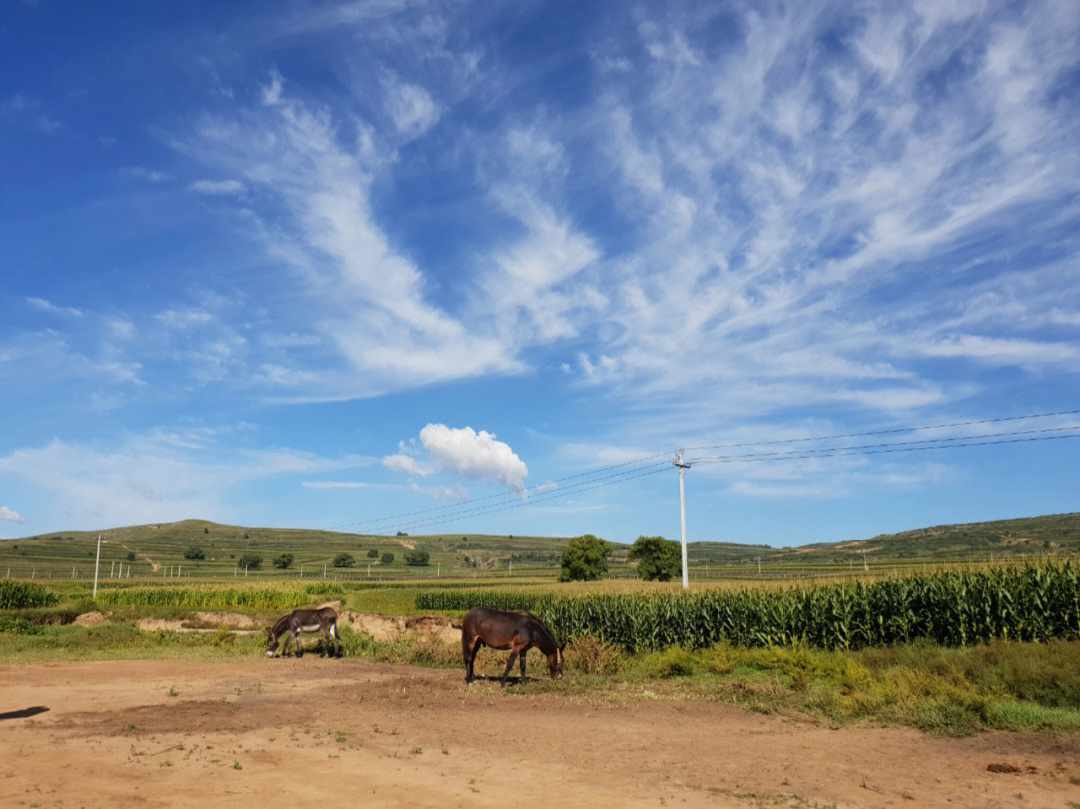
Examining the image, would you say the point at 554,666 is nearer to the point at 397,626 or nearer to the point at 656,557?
the point at 397,626

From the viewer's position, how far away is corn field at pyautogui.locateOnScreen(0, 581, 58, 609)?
1913 inches

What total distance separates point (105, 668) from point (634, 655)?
61.5 feet

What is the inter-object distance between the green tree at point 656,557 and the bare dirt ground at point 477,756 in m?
71.5

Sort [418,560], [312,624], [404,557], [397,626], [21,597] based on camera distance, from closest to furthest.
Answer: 1. [312,624]
2. [397,626]
3. [21,597]
4. [418,560]
5. [404,557]

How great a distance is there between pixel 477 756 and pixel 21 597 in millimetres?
52268

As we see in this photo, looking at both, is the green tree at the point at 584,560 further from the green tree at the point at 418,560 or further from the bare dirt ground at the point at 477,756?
the green tree at the point at 418,560

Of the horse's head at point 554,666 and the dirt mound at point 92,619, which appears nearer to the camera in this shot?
the horse's head at point 554,666

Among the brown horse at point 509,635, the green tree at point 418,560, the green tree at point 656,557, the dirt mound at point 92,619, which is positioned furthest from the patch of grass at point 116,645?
the green tree at point 418,560

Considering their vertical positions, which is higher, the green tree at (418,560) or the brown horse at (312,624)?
the brown horse at (312,624)

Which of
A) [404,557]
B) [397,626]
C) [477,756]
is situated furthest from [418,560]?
[477,756]

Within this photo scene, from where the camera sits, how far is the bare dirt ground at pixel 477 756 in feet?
31.6

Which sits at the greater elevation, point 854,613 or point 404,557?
point 854,613

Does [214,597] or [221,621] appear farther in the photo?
[214,597]

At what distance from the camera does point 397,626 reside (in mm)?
36188
